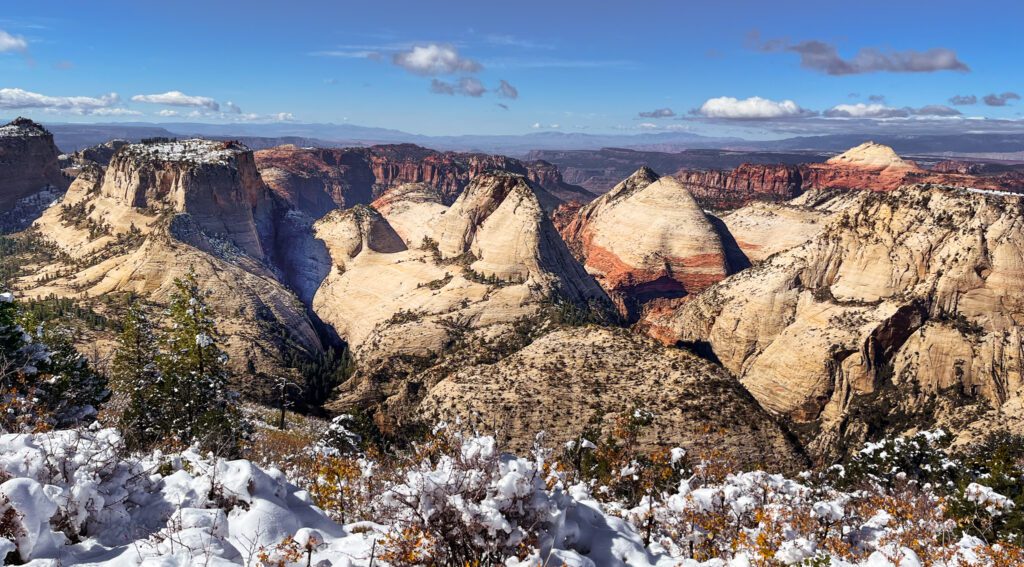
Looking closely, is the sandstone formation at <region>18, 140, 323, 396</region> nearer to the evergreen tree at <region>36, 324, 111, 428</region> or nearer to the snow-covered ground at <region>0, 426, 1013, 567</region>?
the evergreen tree at <region>36, 324, 111, 428</region>

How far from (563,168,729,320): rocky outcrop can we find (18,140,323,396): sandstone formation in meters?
47.3

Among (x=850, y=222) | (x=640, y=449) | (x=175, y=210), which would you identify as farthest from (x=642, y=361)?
(x=175, y=210)

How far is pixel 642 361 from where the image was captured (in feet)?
120

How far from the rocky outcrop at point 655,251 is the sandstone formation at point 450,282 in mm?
25860

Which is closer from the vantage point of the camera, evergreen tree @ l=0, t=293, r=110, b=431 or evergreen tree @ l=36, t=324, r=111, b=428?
evergreen tree @ l=0, t=293, r=110, b=431

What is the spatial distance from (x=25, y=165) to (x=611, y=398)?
100941mm

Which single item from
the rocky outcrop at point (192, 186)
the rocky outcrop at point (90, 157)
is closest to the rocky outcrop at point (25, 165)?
the rocky outcrop at point (90, 157)

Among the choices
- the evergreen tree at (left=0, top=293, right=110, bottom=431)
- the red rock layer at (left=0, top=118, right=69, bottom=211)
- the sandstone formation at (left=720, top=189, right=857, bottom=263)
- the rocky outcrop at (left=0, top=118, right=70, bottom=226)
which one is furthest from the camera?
the sandstone formation at (left=720, top=189, right=857, bottom=263)

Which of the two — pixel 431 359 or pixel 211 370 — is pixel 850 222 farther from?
pixel 211 370

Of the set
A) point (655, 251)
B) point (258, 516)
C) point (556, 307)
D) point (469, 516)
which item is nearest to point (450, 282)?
point (556, 307)

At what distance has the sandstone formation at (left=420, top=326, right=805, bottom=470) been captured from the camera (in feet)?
104

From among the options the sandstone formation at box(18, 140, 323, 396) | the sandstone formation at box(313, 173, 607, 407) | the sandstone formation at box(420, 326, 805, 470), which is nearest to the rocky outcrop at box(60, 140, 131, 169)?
the sandstone formation at box(18, 140, 323, 396)

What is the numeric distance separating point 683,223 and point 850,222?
40.7 meters

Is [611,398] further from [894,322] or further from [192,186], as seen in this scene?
[192,186]
